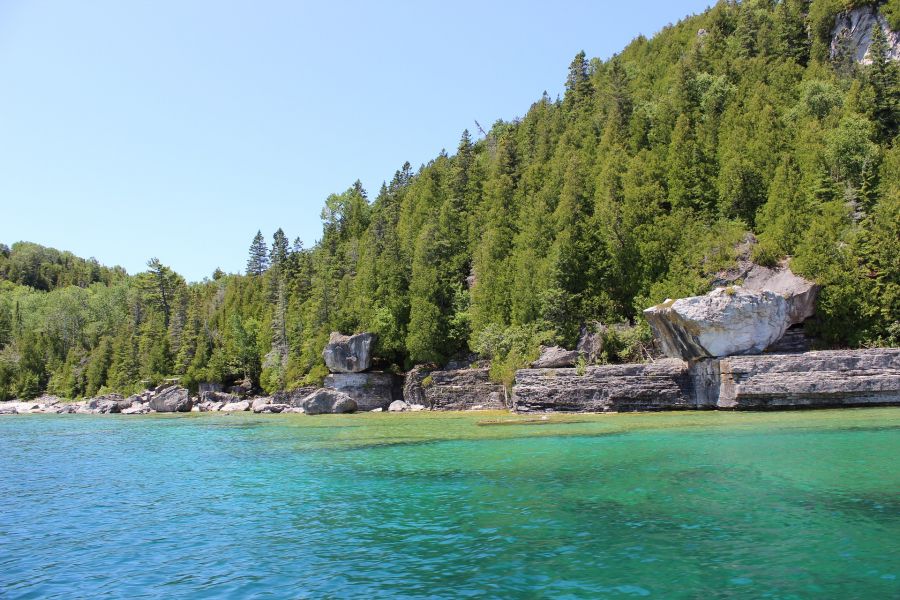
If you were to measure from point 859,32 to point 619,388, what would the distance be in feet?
205

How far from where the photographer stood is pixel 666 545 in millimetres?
11391

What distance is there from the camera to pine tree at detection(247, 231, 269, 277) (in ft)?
432

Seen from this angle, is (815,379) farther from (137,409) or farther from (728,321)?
(137,409)

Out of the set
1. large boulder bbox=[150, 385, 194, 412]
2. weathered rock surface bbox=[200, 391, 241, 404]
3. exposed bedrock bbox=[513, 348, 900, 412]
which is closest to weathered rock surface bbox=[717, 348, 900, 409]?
exposed bedrock bbox=[513, 348, 900, 412]

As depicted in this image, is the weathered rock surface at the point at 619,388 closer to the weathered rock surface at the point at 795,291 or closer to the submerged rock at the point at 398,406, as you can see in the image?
the weathered rock surface at the point at 795,291

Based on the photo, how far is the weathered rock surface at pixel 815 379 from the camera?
37.1 metres

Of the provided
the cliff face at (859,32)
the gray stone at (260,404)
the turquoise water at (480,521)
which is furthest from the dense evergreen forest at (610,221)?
the turquoise water at (480,521)

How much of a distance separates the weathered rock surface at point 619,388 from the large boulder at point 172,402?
184ft

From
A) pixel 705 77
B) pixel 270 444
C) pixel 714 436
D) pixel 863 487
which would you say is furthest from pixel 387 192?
pixel 863 487

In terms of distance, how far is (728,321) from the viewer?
136 feet

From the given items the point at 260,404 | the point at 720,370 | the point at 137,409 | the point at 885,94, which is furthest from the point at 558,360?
the point at 137,409

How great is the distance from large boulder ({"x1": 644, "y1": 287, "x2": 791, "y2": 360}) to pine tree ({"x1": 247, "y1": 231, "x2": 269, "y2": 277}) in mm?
104637

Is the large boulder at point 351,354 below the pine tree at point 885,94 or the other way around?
below

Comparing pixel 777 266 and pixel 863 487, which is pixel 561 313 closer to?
pixel 777 266
